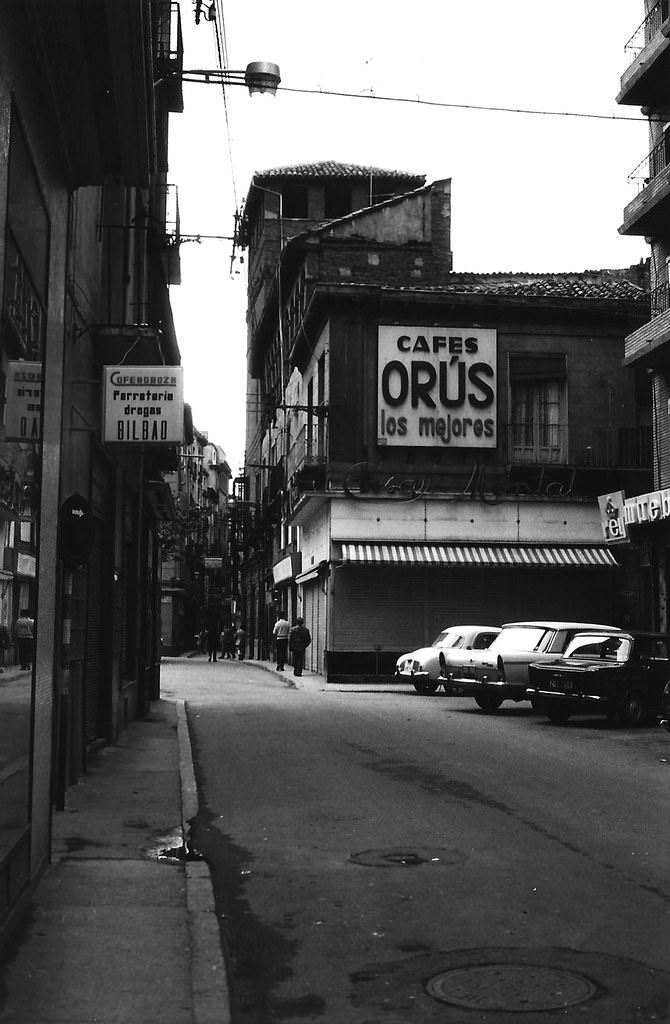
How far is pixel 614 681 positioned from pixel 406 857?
1113 centimetres

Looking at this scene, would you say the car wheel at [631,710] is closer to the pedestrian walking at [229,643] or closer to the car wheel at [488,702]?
the car wheel at [488,702]

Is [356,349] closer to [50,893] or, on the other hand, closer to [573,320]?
[573,320]

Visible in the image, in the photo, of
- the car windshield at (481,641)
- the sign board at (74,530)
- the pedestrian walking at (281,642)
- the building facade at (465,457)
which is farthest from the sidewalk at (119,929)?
the pedestrian walking at (281,642)

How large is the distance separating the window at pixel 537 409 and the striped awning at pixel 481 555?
2825mm

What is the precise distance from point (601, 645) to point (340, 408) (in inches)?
610

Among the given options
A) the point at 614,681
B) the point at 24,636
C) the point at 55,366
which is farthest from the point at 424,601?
the point at 24,636

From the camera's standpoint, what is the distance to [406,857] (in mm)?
8531

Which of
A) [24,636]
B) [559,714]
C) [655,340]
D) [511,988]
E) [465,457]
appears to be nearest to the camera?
[511,988]

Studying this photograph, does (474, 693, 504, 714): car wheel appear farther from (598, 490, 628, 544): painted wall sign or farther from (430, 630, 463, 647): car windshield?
(598, 490, 628, 544): painted wall sign

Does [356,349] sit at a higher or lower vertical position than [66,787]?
higher

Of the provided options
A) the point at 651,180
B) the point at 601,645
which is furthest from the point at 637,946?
the point at 651,180

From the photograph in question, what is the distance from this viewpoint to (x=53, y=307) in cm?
735

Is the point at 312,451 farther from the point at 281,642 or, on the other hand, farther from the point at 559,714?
the point at 559,714

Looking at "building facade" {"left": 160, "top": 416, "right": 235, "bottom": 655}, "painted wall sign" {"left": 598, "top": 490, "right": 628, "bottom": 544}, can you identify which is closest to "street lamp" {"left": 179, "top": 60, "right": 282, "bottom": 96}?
"painted wall sign" {"left": 598, "top": 490, "right": 628, "bottom": 544}
